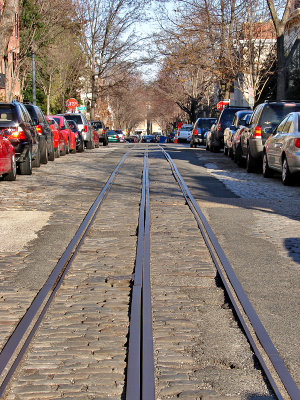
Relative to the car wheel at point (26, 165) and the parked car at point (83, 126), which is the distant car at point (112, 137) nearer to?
the parked car at point (83, 126)

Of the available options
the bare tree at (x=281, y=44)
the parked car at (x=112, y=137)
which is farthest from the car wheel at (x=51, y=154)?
the parked car at (x=112, y=137)

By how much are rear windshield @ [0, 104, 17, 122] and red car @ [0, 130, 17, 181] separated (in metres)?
1.70

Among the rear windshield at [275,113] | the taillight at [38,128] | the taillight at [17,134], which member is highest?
the rear windshield at [275,113]

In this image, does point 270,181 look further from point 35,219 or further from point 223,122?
point 223,122

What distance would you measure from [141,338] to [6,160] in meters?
10.2

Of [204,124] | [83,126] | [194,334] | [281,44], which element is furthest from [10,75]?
[194,334]

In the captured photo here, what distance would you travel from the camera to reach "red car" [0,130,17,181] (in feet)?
45.5

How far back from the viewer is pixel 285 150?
48.3ft

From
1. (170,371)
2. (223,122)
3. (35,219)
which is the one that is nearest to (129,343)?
(170,371)

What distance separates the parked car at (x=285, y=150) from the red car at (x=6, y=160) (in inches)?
226

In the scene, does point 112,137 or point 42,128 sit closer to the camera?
point 42,128

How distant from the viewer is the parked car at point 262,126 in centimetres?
1791

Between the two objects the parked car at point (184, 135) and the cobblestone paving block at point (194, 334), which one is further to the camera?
the parked car at point (184, 135)

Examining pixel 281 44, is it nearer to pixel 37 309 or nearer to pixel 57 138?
pixel 57 138
